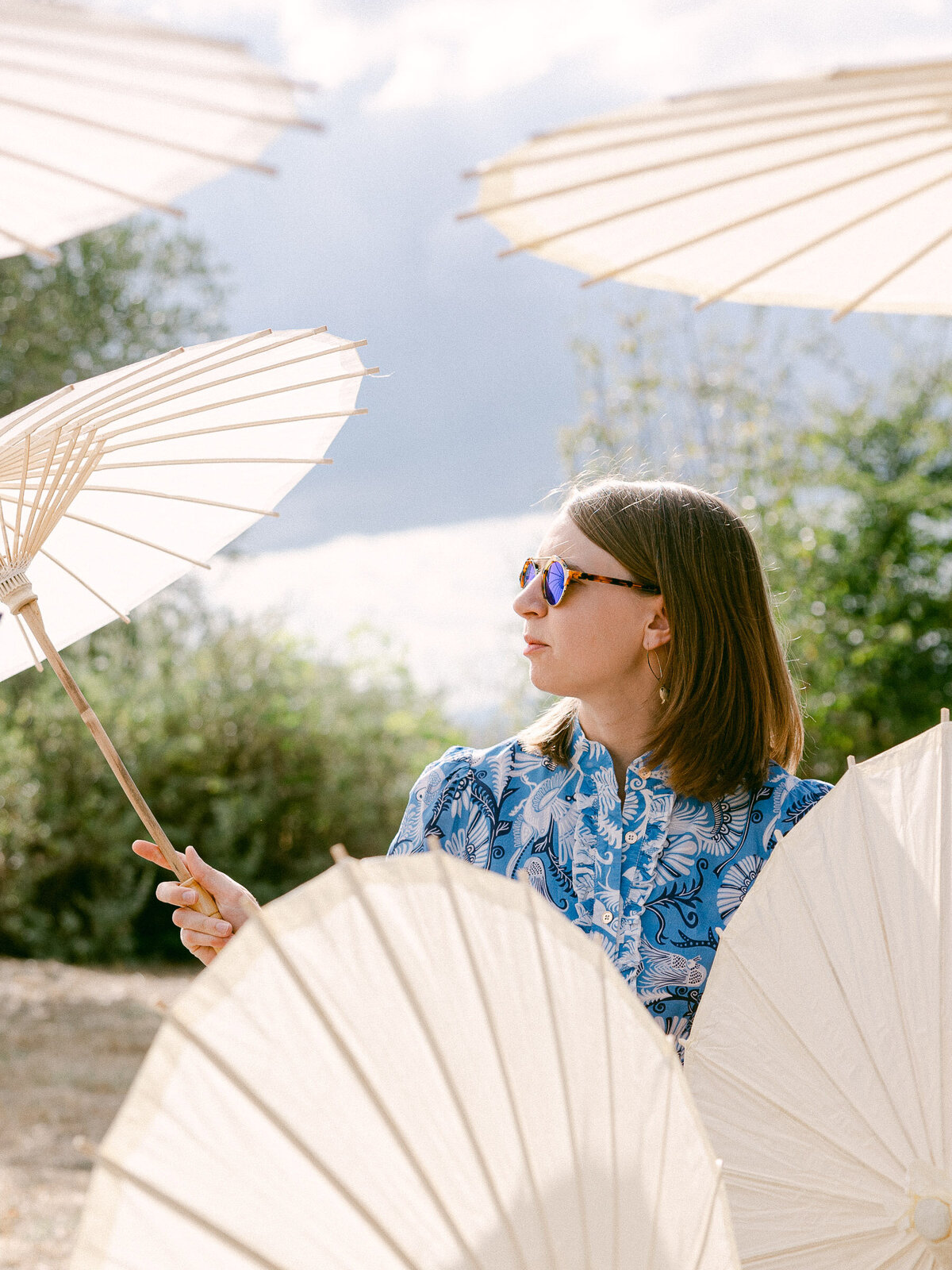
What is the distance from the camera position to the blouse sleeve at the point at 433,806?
6.93ft

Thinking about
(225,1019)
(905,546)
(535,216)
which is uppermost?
(535,216)

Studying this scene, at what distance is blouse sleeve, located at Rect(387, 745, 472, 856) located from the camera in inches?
83.2

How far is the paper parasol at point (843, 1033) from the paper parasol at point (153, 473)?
997 mm

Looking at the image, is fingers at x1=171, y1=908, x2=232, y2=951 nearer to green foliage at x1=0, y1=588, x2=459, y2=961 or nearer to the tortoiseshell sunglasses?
the tortoiseshell sunglasses

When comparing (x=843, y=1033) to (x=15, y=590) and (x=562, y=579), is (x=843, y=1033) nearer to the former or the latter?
(x=562, y=579)

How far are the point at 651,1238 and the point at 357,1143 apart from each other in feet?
1.00

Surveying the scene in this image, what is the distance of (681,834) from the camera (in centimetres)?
206

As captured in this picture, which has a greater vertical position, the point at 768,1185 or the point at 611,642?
the point at 611,642

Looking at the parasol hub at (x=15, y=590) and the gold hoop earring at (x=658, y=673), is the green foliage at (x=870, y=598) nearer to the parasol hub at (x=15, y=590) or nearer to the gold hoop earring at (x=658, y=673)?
the gold hoop earring at (x=658, y=673)

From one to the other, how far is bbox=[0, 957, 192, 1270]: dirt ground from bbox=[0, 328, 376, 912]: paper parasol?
5.41ft

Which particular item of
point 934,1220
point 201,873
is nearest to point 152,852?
point 201,873

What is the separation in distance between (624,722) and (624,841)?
10.2 inches

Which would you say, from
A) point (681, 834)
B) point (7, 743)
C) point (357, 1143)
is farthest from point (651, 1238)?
point (7, 743)

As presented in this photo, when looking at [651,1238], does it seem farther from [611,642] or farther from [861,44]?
[861,44]
